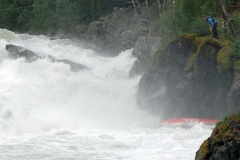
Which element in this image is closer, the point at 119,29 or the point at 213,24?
the point at 213,24

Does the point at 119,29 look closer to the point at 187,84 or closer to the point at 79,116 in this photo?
the point at 79,116

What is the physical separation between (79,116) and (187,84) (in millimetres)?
4355

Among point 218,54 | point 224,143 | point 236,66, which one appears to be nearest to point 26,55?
point 218,54

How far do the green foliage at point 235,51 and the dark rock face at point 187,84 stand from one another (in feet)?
1.61

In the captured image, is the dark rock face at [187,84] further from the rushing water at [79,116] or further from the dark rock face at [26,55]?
the dark rock face at [26,55]

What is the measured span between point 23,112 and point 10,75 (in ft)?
16.6

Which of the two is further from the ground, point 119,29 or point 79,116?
point 119,29

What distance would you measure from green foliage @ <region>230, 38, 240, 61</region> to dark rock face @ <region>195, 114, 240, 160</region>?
24.9 feet

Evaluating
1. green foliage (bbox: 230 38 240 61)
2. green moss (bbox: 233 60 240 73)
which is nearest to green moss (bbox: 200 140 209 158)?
green moss (bbox: 233 60 240 73)

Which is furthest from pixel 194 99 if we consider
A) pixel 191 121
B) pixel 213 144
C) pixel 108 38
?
pixel 108 38

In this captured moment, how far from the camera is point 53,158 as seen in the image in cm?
1220

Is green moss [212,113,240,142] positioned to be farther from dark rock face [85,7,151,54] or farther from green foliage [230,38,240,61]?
dark rock face [85,7,151,54]

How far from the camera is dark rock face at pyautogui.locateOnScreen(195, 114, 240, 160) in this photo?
7.51 m

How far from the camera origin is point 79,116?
60.8 ft
